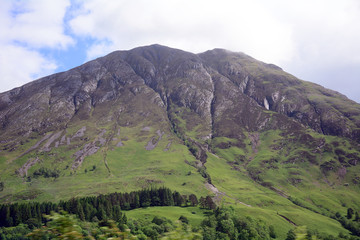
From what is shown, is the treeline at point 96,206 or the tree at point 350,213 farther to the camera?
the tree at point 350,213

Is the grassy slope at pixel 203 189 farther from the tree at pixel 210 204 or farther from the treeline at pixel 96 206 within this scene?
the tree at pixel 210 204

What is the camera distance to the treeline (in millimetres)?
102375

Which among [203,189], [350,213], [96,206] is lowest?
[350,213]

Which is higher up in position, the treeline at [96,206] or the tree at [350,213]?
the treeline at [96,206]

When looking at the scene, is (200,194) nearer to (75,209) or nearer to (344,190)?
(75,209)

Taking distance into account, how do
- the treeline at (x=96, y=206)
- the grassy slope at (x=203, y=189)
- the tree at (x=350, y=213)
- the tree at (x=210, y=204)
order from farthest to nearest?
the tree at (x=350, y=213)
the tree at (x=210, y=204)
the grassy slope at (x=203, y=189)
the treeline at (x=96, y=206)

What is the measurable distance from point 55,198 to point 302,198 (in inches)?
6722

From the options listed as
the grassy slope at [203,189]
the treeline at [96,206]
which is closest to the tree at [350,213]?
the grassy slope at [203,189]

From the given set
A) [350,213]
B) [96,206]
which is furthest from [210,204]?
[350,213]

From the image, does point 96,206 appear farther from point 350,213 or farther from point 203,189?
point 350,213

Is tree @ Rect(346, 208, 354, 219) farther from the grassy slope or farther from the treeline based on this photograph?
the treeline

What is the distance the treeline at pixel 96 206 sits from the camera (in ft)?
336

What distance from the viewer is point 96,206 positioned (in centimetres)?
11375

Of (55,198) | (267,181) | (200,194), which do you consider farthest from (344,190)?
(55,198)
